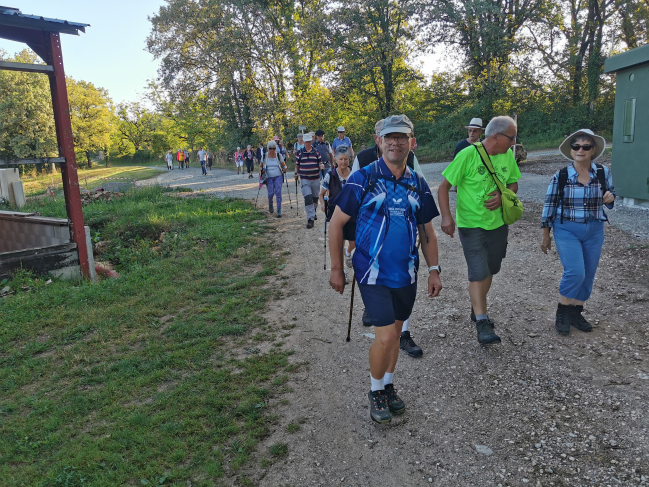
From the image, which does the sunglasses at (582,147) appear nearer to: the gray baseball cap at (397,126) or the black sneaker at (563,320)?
the black sneaker at (563,320)

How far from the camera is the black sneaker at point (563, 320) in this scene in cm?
462

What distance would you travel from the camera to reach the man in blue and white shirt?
10.5 feet

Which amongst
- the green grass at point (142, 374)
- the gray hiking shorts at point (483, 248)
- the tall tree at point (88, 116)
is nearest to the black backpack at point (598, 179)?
the gray hiking shorts at point (483, 248)

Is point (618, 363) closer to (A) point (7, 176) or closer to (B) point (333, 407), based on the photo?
(B) point (333, 407)

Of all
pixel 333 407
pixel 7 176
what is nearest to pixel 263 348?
pixel 333 407

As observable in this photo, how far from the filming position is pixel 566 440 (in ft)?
10.2

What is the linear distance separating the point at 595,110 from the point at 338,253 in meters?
30.1

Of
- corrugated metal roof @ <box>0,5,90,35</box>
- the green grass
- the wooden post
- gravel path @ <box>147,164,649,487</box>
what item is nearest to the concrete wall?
the wooden post

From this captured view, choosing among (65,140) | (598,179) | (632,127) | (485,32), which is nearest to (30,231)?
(65,140)

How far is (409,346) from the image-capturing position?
458 cm

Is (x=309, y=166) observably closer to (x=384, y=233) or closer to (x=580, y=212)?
(x=580, y=212)

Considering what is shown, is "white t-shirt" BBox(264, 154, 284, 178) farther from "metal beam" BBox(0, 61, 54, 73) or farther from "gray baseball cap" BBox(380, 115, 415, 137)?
"gray baseball cap" BBox(380, 115, 415, 137)

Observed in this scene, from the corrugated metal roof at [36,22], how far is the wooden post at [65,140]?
0.16 meters

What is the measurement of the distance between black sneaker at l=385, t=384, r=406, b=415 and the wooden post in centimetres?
645
